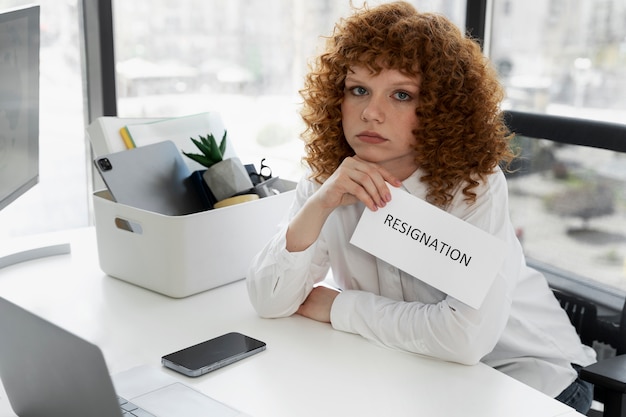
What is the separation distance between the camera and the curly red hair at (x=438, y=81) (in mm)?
1303

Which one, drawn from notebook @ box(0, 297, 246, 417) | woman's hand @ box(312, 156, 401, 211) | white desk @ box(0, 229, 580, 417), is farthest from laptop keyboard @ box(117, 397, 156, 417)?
woman's hand @ box(312, 156, 401, 211)

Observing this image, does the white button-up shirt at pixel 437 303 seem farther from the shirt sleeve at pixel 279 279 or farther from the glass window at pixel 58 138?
the glass window at pixel 58 138

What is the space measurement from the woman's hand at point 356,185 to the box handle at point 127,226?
0.40 metres

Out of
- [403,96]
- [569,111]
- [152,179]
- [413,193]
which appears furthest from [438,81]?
[569,111]

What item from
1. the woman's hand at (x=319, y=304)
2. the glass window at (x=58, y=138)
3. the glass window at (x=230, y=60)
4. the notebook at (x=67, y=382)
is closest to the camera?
the notebook at (x=67, y=382)

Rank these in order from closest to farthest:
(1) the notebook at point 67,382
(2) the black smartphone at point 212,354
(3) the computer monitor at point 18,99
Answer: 1. (1) the notebook at point 67,382
2. (2) the black smartphone at point 212,354
3. (3) the computer monitor at point 18,99

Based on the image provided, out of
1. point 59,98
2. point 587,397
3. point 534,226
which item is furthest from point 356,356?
point 59,98

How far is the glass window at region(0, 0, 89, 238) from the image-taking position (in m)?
2.27

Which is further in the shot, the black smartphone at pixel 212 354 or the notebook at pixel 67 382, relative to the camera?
the black smartphone at pixel 212 354

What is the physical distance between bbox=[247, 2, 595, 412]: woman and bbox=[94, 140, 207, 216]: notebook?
0.25m

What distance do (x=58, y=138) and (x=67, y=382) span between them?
169cm

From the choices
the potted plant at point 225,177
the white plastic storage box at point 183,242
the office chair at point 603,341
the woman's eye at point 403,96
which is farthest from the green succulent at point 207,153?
the office chair at point 603,341

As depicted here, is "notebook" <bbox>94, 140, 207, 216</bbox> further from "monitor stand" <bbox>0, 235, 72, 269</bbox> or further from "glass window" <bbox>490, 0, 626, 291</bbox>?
"glass window" <bbox>490, 0, 626, 291</bbox>

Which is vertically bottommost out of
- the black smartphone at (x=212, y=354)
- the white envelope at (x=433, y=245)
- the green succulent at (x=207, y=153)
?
the black smartphone at (x=212, y=354)
